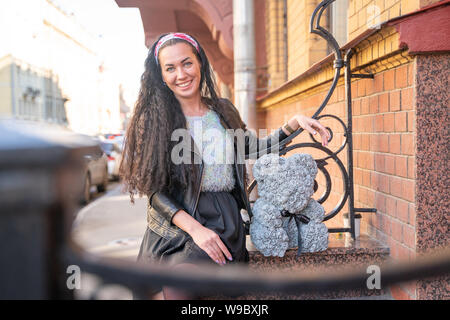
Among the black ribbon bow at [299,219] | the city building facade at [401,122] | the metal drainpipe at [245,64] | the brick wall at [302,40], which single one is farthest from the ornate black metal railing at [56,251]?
the metal drainpipe at [245,64]

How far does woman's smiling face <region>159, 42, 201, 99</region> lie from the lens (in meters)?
1.95

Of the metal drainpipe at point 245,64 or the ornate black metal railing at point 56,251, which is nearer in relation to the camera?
the ornate black metal railing at point 56,251

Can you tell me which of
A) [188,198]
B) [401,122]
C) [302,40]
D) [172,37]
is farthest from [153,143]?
[302,40]

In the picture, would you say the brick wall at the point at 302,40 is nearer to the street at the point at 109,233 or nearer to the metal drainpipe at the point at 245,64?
the metal drainpipe at the point at 245,64

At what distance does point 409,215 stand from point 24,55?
2359cm

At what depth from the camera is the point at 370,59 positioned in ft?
7.52

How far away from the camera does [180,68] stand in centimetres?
196

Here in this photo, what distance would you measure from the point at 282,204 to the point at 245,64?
381cm

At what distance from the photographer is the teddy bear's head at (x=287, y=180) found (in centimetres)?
201

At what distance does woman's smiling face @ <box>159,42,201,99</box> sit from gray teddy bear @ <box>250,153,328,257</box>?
53 cm

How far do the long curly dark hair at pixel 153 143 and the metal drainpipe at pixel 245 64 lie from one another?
3544 mm

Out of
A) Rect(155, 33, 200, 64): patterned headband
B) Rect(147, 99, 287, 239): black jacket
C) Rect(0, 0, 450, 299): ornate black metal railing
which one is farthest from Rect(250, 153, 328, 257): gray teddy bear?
Rect(0, 0, 450, 299): ornate black metal railing
